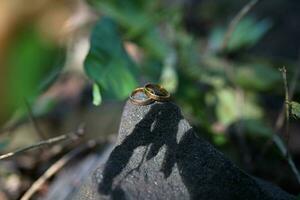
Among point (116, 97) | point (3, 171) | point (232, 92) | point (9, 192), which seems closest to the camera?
point (116, 97)

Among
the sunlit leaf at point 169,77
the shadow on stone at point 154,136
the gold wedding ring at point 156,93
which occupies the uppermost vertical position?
the gold wedding ring at point 156,93

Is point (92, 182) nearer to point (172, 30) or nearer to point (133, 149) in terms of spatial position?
point (133, 149)

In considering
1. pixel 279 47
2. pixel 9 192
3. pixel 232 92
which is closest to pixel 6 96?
pixel 9 192

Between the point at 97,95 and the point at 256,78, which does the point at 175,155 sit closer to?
the point at 97,95

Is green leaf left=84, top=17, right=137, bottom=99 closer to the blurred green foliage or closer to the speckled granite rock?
the blurred green foliage

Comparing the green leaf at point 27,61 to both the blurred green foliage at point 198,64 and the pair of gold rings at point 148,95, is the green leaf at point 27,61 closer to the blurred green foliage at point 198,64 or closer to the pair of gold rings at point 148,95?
the pair of gold rings at point 148,95

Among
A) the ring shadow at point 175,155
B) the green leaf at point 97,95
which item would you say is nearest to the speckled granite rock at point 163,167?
the ring shadow at point 175,155

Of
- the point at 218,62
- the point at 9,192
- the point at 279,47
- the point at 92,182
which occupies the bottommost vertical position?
the point at 279,47
